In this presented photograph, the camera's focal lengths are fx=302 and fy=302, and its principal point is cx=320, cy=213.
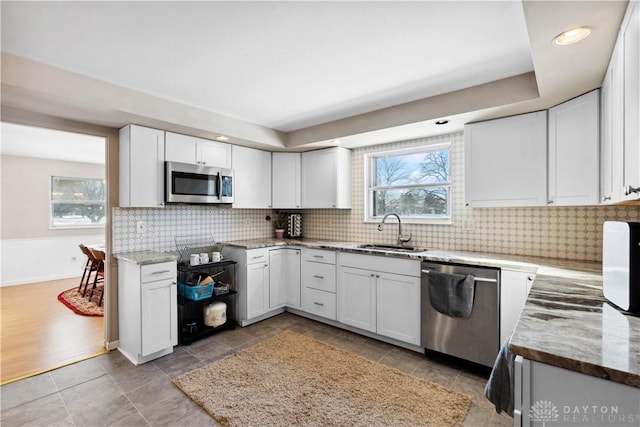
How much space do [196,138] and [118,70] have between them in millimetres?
1163

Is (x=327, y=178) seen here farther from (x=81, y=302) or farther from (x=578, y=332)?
(x=81, y=302)

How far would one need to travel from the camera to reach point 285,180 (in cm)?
421

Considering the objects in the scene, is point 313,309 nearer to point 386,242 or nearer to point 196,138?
point 386,242

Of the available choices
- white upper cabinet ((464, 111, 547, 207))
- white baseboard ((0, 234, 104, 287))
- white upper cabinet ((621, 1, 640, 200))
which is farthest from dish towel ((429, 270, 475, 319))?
white baseboard ((0, 234, 104, 287))

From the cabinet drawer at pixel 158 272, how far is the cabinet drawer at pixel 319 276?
1488 mm

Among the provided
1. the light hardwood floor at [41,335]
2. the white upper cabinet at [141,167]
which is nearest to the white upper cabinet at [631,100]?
the white upper cabinet at [141,167]

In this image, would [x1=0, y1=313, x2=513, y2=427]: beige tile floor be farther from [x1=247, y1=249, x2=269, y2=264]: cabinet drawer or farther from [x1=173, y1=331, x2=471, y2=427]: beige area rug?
[x1=247, y1=249, x2=269, y2=264]: cabinet drawer

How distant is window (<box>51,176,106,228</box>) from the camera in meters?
6.08

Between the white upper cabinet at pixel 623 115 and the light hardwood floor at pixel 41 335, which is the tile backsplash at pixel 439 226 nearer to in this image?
the white upper cabinet at pixel 623 115

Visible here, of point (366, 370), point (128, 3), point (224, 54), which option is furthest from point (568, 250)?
point (128, 3)

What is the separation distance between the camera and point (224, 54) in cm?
204

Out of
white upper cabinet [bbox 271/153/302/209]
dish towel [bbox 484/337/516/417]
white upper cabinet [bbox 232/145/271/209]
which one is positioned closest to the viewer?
→ dish towel [bbox 484/337/516/417]

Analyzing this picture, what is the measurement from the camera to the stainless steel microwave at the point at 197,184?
3.09m

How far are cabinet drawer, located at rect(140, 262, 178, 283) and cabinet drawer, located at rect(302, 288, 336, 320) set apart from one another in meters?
1.54
